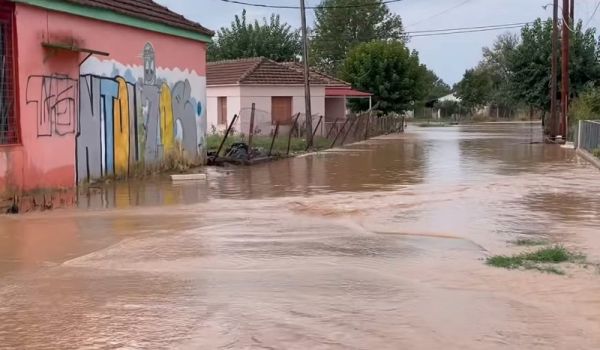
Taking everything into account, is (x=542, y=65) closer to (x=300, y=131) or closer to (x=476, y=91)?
(x=300, y=131)

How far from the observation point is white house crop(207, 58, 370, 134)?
1544 inches

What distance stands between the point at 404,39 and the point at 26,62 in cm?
8146

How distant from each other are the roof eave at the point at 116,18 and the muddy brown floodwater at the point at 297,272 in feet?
12.0

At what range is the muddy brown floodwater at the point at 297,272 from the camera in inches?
231

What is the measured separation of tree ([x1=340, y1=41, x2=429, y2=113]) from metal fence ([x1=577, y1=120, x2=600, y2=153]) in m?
27.5

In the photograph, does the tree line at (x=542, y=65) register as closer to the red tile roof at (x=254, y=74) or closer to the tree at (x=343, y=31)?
the red tile roof at (x=254, y=74)

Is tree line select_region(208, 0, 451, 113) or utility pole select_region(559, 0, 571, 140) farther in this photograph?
tree line select_region(208, 0, 451, 113)

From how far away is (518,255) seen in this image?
8617mm

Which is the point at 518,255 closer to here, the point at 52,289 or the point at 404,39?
the point at 52,289

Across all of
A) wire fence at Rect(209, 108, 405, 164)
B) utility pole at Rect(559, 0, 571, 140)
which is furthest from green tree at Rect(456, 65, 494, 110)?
utility pole at Rect(559, 0, 571, 140)

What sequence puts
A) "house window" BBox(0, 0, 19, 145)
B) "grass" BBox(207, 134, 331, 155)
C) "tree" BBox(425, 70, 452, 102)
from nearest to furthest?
"house window" BBox(0, 0, 19, 145) < "grass" BBox(207, 134, 331, 155) < "tree" BBox(425, 70, 452, 102)

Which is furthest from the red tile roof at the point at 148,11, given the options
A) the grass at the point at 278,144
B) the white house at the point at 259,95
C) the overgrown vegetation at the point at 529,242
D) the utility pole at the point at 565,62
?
the utility pole at the point at 565,62

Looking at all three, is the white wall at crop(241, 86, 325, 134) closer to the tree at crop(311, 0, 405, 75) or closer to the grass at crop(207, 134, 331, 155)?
the grass at crop(207, 134, 331, 155)

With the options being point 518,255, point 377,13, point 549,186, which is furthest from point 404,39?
point 518,255
